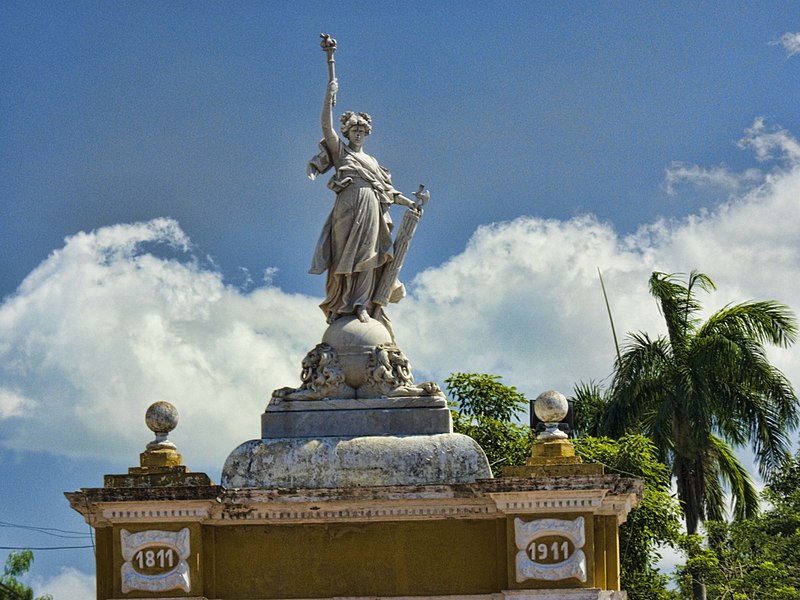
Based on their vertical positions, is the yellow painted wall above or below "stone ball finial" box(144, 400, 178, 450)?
below

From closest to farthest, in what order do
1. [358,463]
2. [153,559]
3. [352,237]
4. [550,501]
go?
[550,501] < [153,559] < [358,463] < [352,237]

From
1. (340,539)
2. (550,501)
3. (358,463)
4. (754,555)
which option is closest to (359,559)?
(340,539)

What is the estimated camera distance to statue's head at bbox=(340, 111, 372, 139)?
21562 millimetres

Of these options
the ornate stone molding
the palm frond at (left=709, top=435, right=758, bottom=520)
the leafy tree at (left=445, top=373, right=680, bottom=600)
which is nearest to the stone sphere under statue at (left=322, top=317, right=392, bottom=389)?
the ornate stone molding

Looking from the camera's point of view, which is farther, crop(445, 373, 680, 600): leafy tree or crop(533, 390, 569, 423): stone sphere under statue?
crop(445, 373, 680, 600): leafy tree

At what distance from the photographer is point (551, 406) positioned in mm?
19594

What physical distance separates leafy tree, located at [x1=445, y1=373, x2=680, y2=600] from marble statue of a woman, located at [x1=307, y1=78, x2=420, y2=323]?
27.5 ft

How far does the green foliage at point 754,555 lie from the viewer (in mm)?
28656

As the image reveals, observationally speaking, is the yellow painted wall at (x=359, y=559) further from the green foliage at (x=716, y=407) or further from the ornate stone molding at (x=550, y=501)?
the green foliage at (x=716, y=407)

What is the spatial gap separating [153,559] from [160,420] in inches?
59.2

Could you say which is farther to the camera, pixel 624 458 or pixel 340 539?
pixel 624 458

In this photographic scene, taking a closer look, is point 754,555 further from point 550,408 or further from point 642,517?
point 550,408

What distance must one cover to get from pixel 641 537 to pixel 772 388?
17.3 ft

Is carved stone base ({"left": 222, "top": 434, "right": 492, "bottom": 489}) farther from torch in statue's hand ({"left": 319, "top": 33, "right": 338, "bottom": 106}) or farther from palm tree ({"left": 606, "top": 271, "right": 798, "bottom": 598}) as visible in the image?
palm tree ({"left": 606, "top": 271, "right": 798, "bottom": 598})
